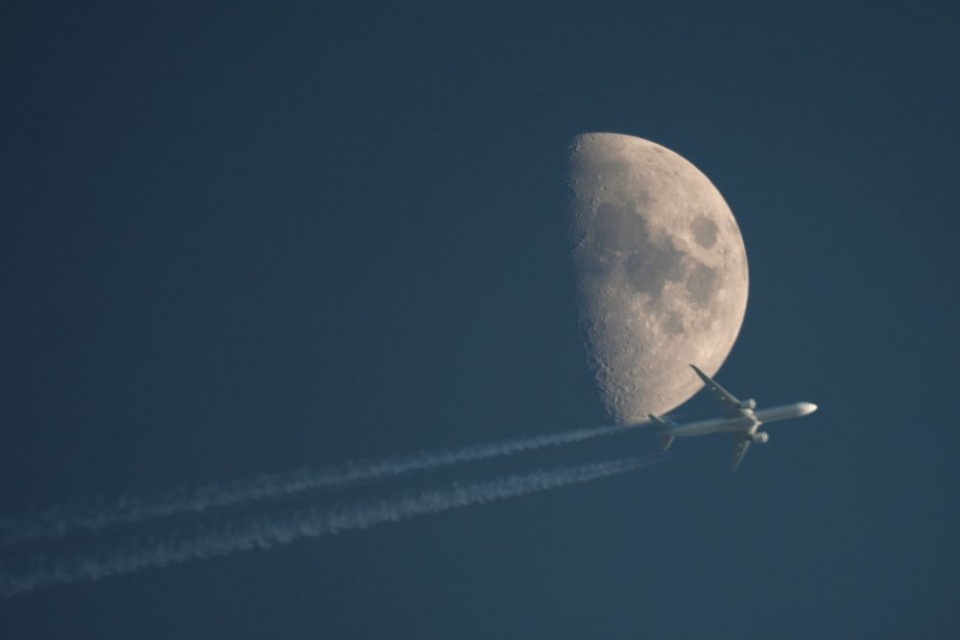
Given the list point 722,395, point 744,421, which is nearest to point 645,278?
point 722,395

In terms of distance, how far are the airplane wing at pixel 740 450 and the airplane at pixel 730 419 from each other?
1.05 meters

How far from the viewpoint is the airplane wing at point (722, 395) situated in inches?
3000

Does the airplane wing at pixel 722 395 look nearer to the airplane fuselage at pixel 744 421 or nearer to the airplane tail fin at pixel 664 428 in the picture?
the airplane fuselage at pixel 744 421

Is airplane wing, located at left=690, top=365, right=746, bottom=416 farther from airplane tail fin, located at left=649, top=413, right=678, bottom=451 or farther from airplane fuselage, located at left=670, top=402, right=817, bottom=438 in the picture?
airplane tail fin, located at left=649, top=413, right=678, bottom=451

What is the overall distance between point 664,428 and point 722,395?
5.56 meters

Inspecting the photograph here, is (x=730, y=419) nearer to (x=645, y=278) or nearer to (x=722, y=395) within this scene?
(x=722, y=395)

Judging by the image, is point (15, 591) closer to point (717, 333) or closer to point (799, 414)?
point (717, 333)

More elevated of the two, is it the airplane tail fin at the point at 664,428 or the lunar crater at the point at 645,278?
the lunar crater at the point at 645,278

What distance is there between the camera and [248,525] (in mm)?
75750

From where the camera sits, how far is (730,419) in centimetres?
7644

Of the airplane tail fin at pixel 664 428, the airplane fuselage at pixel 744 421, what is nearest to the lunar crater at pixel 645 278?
the airplane tail fin at pixel 664 428

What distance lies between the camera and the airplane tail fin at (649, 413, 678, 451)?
2992 inches

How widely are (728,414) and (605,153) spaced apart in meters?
23.8

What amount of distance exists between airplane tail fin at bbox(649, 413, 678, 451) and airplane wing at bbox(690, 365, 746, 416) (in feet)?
14.0
